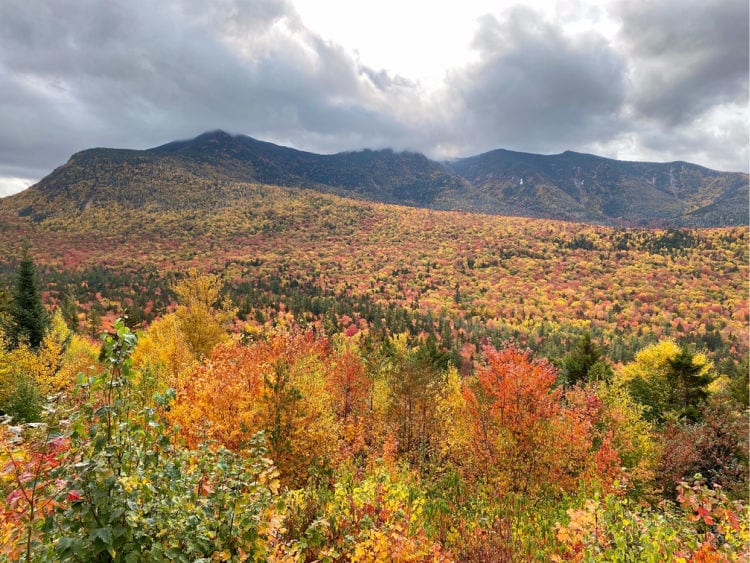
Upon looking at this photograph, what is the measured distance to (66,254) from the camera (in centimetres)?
15438

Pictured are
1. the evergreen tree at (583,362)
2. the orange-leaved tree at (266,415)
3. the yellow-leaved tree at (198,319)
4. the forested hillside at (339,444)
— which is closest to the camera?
the forested hillside at (339,444)

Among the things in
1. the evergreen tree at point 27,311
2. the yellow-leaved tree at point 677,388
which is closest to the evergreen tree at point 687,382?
the yellow-leaved tree at point 677,388

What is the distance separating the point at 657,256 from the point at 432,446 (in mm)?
179110

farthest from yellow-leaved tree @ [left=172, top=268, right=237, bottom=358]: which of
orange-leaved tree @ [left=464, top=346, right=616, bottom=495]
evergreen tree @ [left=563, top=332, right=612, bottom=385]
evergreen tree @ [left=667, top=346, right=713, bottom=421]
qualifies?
evergreen tree @ [left=667, top=346, right=713, bottom=421]

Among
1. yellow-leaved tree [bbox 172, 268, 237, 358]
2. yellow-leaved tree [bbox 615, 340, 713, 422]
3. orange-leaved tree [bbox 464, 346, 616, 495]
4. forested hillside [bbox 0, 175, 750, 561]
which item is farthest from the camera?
yellow-leaved tree [bbox 172, 268, 237, 358]

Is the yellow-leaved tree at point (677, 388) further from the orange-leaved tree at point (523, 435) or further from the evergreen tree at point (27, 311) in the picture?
the evergreen tree at point (27, 311)

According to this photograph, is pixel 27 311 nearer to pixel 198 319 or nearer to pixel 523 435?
pixel 198 319

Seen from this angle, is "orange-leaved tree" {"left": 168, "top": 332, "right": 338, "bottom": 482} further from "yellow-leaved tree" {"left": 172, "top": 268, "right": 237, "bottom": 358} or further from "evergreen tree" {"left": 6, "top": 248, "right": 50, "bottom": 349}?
"evergreen tree" {"left": 6, "top": 248, "right": 50, "bottom": 349}

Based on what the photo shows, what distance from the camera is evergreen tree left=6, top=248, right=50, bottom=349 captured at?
108ft

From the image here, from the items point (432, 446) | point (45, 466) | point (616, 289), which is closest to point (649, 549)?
point (45, 466)

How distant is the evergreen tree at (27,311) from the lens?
32.9 meters

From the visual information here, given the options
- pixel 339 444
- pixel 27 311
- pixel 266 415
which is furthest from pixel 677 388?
pixel 27 311

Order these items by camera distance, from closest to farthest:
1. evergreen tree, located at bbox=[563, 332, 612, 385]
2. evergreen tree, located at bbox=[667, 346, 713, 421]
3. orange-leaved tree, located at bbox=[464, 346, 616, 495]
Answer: orange-leaved tree, located at bbox=[464, 346, 616, 495]
evergreen tree, located at bbox=[667, 346, 713, 421]
evergreen tree, located at bbox=[563, 332, 612, 385]

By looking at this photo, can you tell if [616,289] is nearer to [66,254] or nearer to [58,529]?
[58,529]
